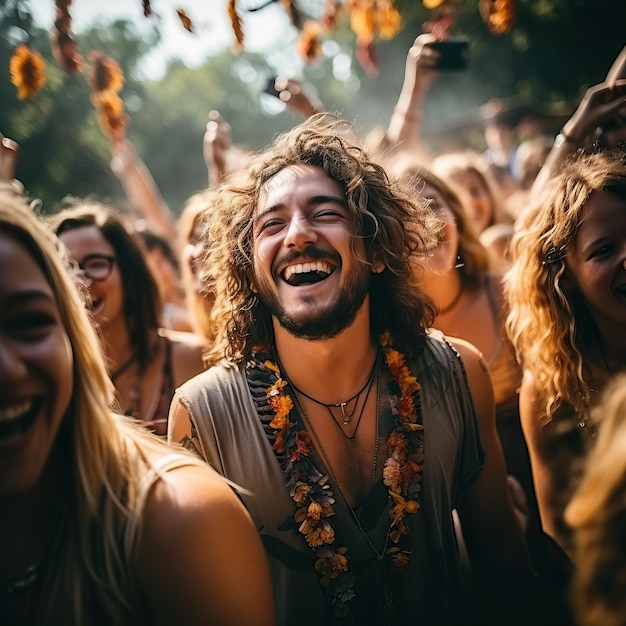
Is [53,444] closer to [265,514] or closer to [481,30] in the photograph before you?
[265,514]

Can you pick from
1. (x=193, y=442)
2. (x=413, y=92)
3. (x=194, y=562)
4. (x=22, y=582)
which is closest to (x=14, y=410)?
(x=22, y=582)

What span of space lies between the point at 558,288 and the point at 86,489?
6.08 feet

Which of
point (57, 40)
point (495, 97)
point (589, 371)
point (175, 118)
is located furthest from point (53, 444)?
point (175, 118)

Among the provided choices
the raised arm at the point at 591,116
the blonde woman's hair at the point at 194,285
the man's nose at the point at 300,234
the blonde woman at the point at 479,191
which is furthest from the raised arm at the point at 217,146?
the raised arm at the point at 591,116

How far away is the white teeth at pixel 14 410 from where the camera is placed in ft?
4.42

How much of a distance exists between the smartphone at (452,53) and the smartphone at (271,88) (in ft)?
3.31

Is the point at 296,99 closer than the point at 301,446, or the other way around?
the point at 301,446

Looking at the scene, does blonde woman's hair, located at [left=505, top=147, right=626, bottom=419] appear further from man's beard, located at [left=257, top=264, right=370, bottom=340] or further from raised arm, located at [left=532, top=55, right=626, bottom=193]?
man's beard, located at [left=257, top=264, right=370, bottom=340]

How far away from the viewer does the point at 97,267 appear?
3221 millimetres

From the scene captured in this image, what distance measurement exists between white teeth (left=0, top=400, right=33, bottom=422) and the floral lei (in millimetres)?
938

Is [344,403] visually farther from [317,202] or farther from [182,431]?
[317,202]

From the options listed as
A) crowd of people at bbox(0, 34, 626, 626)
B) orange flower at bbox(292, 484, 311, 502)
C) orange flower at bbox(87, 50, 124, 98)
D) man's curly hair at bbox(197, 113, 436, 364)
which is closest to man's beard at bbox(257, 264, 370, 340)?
crowd of people at bbox(0, 34, 626, 626)

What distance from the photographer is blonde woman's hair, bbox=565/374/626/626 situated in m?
1.15

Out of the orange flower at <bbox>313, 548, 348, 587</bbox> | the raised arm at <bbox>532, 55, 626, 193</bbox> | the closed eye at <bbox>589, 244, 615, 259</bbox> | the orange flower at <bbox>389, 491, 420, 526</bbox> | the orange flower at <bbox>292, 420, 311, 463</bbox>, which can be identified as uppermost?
the raised arm at <bbox>532, 55, 626, 193</bbox>
